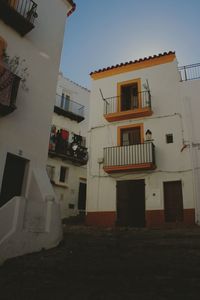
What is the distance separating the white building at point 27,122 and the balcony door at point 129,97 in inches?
278

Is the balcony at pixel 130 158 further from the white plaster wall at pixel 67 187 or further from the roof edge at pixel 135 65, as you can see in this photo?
the roof edge at pixel 135 65

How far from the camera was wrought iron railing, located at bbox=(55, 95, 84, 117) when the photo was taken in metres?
22.6

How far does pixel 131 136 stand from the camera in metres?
16.8

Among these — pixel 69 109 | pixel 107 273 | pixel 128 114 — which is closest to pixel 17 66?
pixel 107 273

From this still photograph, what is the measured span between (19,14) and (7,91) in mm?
3065

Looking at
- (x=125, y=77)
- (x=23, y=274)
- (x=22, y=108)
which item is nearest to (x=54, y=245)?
(x=23, y=274)

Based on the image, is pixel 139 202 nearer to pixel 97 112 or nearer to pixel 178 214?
pixel 178 214

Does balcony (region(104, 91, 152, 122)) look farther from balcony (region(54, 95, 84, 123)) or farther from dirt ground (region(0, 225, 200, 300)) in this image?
dirt ground (region(0, 225, 200, 300))

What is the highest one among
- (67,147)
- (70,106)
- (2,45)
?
(70,106)

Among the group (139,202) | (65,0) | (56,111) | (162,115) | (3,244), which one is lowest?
(3,244)

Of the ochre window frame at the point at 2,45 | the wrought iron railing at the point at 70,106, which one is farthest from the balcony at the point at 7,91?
the wrought iron railing at the point at 70,106

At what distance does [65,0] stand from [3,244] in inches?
444

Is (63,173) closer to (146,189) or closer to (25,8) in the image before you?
(146,189)

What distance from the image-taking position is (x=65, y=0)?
1280 cm
